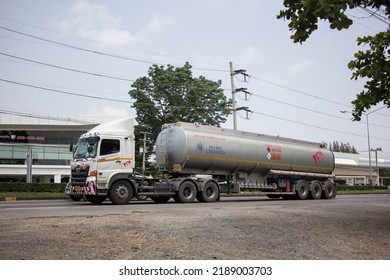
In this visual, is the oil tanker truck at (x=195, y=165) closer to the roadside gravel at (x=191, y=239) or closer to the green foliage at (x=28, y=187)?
the roadside gravel at (x=191, y=239)

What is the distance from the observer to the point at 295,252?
6621mm

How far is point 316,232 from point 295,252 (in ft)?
7.08

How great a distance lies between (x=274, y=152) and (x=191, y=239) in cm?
1641

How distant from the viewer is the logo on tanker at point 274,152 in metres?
22.6

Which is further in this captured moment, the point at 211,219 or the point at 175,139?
the point at 175,139

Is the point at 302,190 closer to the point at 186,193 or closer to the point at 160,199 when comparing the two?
the point at 186,193

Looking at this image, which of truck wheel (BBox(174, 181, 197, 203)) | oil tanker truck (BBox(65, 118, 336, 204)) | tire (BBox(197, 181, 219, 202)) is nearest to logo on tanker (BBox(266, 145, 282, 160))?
oil tanker truck (BBox(65, 118, 336, 204))

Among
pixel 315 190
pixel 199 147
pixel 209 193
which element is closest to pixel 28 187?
pixel 209 193

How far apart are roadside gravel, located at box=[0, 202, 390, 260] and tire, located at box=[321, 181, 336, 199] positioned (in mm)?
16030

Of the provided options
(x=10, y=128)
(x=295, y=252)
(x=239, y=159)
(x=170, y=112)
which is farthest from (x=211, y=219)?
(x=10, y=128)

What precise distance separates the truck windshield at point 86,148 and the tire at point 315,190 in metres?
14.2

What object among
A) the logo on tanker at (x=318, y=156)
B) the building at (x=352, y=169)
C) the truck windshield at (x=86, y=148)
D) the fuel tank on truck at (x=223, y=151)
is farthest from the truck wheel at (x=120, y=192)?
the building at (x=352, y=169)

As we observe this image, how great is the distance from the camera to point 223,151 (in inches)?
795

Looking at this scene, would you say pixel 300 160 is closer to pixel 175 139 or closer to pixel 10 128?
pixel 175 139
